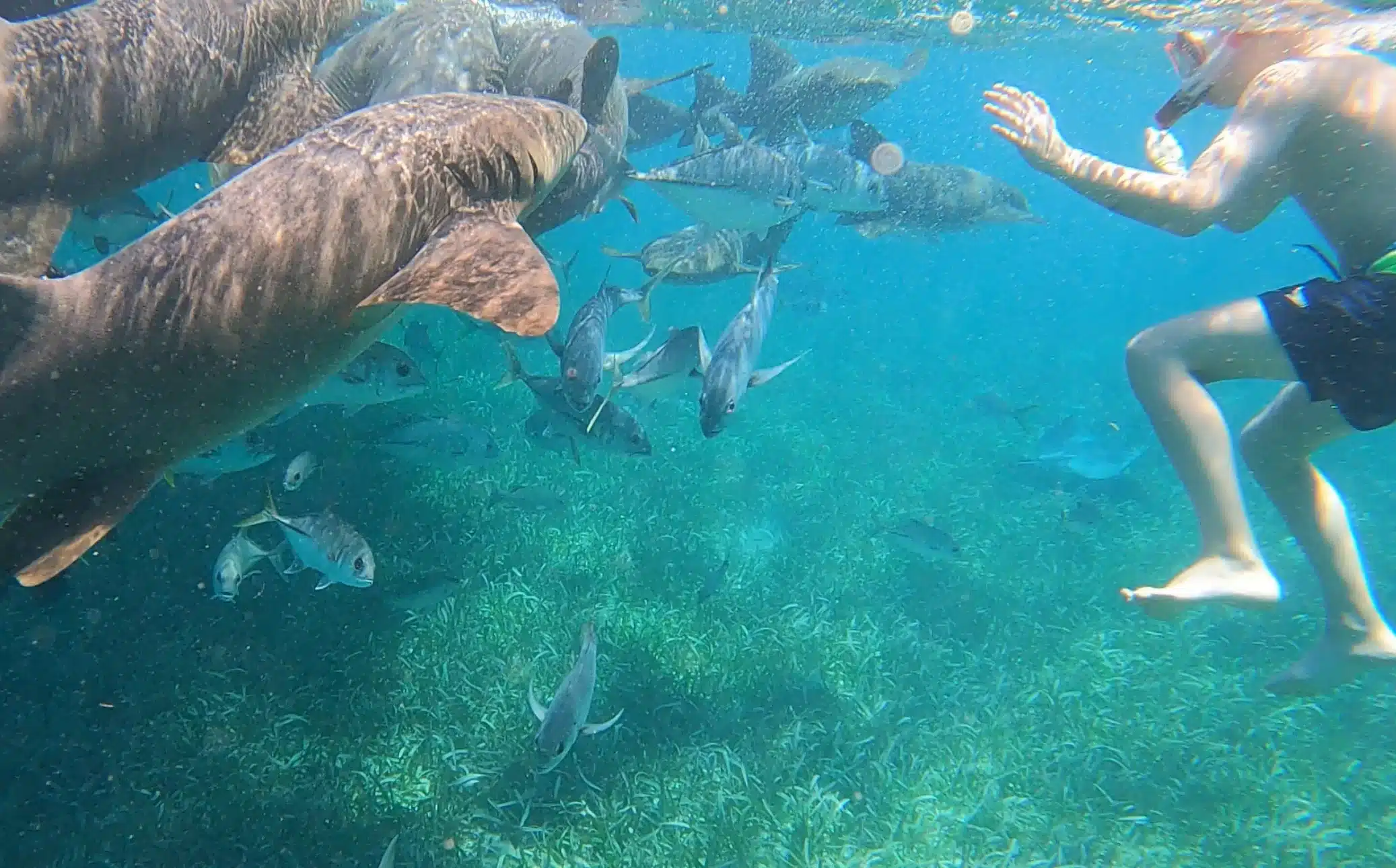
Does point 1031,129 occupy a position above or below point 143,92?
above

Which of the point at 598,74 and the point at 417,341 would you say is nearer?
the point at 598,74

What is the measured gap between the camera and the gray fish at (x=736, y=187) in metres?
7.66

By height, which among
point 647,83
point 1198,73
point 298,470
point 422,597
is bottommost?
point 422,597

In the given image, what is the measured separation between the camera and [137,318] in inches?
99.6

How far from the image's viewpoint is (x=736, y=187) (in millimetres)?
7711

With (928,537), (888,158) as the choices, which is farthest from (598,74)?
(888,158)

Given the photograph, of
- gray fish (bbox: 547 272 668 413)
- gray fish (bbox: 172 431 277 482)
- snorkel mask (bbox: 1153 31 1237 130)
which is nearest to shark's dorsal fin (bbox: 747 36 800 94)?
gray fish (bbox: 547 272 668 413)

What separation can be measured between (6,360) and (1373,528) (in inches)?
654

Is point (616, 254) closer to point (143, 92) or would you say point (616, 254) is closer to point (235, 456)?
point (143, 92)

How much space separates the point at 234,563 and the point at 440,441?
6.85 ft

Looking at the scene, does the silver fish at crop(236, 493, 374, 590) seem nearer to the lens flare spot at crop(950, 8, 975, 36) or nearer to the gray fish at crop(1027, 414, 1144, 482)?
the gray fish at crop(1027, 414, 1144, 482)

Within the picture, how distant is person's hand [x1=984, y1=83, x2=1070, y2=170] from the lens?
3.91 meters

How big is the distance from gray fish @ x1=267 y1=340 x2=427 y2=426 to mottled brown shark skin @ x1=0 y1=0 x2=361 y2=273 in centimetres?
161

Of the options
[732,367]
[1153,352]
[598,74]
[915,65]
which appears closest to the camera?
[1153,352]
